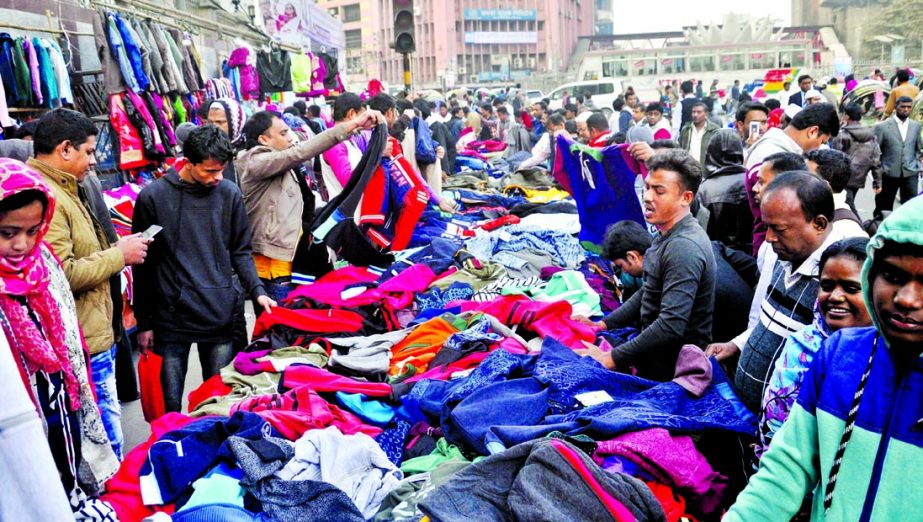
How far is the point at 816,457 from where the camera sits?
4.89 ft

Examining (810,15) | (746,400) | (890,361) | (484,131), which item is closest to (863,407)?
(890,361)

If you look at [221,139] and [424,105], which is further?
[424,105]

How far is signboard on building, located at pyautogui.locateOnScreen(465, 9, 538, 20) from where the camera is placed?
66.7 metres

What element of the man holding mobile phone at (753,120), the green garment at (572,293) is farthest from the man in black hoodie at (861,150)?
the green garment at (572,293)

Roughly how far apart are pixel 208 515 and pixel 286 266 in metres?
2.30

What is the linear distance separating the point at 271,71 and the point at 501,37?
5692 centimetres

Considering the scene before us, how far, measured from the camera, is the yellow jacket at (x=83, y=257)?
3.07 meters

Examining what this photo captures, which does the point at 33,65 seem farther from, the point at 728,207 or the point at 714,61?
the point at 714,61

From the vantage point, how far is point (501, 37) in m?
67.6

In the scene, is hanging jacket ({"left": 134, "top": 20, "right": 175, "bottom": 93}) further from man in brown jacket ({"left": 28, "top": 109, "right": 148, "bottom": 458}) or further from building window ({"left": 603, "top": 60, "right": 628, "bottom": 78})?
building window ({"left": 603, "top": 60, "right": 628, "bottom": 78})

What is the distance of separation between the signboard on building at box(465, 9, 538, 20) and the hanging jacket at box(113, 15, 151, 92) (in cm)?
6150

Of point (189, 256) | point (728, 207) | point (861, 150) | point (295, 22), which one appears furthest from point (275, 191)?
point (295, 22)

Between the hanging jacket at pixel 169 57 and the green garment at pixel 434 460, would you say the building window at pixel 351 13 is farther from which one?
the green garment at pixel 434 460

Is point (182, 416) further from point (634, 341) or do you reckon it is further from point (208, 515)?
point (634, 341)
